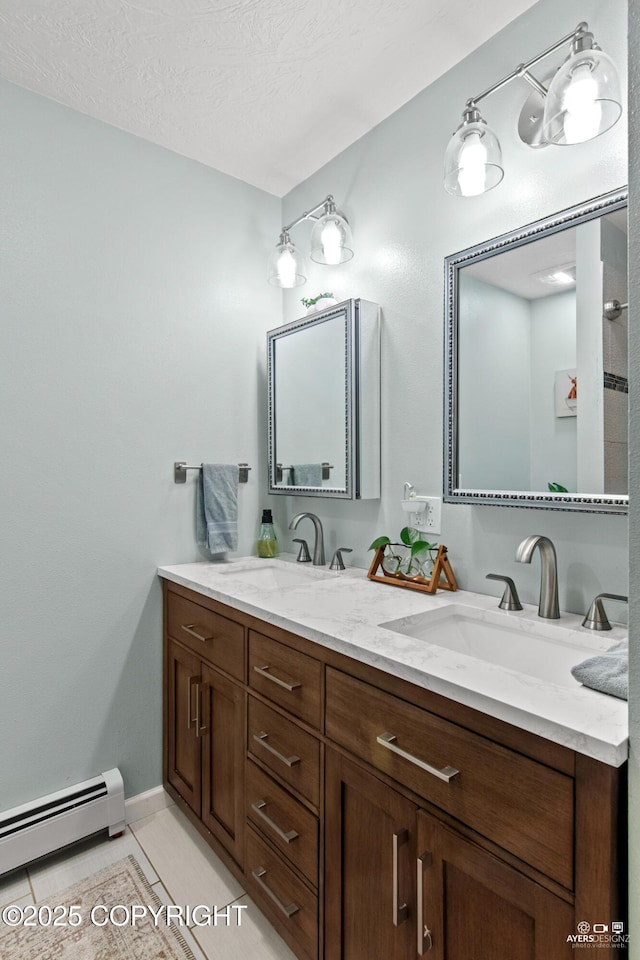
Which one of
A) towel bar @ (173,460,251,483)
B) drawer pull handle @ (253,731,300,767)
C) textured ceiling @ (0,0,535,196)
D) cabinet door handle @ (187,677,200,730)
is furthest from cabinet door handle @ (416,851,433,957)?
textured ceiling @ (0,0,535,196)

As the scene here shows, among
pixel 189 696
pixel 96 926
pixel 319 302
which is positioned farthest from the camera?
pixel 319 302

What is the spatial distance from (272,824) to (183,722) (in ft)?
2.01

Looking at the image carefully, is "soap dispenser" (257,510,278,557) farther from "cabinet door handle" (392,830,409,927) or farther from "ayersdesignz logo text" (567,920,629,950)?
"ayersdesignz logo text" (567,920,629,950)

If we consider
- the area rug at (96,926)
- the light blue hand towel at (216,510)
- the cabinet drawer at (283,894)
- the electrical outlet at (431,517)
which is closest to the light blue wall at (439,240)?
the electrical outlet at (431,517)

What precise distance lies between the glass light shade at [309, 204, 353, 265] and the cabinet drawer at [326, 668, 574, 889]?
142 centimetres

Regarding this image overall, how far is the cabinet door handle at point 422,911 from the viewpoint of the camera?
2.81ft

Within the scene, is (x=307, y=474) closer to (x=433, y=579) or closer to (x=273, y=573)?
(x=273, y=573)

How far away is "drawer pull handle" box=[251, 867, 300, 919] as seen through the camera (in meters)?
1.20

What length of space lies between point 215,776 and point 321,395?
52.1 inches

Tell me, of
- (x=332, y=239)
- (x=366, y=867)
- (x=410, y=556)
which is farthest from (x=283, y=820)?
(x=332, y=239)

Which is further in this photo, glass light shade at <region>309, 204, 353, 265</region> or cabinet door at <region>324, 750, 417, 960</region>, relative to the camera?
glass light shade at <region>309, 204, 353, 265</region>

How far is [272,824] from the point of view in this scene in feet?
4.15

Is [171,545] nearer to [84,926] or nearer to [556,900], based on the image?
[84,926]

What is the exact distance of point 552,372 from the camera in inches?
48.8
